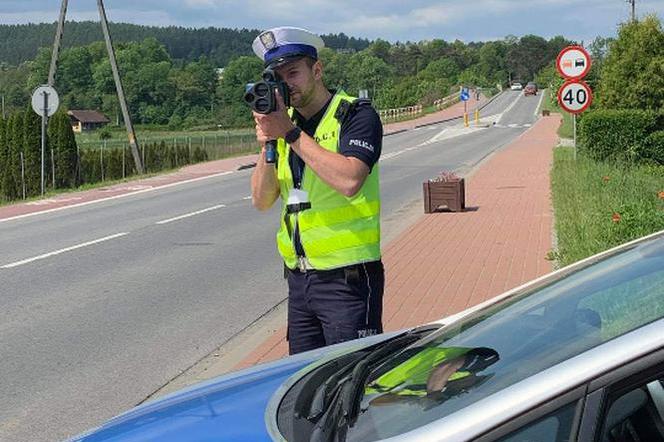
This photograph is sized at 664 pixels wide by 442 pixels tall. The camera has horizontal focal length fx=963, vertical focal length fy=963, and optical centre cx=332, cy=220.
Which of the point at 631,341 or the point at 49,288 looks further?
the point at 49,288

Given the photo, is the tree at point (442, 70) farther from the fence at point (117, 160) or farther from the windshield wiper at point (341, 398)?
the windshield wiper at point (341, 398)

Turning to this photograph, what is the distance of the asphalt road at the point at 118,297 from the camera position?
20.3ft

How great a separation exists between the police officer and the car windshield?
81 cm

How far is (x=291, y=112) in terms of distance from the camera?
379cm

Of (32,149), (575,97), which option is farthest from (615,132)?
(32,149)

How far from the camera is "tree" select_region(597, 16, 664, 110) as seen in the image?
25.4 metres

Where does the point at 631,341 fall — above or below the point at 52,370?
above

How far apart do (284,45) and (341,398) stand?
1631 mm

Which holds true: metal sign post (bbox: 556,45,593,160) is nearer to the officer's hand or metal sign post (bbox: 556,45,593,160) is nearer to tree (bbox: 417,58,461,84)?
the officer's hand

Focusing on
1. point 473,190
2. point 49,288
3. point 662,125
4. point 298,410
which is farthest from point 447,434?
point 662,125

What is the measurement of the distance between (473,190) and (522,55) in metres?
154

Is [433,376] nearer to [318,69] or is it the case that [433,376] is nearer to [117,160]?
[318,69]

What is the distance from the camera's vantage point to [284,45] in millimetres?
3607

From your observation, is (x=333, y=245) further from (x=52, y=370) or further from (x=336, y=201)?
(x=52, y=370)
